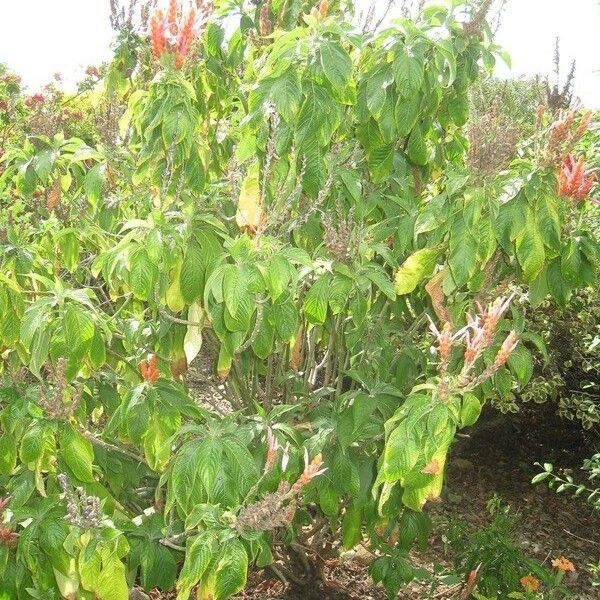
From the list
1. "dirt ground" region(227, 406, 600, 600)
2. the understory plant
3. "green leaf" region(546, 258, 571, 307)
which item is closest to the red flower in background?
the understory plant

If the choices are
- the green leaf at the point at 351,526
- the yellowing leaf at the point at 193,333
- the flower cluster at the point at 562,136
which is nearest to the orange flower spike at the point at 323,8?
the flower cluster at the point at 562,136

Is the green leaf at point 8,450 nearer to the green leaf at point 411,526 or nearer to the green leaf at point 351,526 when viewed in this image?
the green leaf at point 351,526

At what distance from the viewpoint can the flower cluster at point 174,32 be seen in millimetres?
2078

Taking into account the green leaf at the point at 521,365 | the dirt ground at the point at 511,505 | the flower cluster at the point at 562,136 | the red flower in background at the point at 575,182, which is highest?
the flower cluster at the point at 562,136

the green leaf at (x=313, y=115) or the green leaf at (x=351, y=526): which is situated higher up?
the green leaf at (x=313, y=115)

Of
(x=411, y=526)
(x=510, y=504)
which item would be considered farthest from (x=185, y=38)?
(x=510, y=504)

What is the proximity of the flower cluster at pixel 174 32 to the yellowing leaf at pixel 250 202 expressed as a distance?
41 cm

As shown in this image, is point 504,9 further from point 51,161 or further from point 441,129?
point 51,161

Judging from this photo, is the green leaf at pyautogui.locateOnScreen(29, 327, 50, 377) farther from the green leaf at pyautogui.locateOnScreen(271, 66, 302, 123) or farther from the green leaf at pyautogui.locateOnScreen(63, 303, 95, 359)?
the green leaf at pyautogui.locateOnScreen(271, 66, 302, 123)

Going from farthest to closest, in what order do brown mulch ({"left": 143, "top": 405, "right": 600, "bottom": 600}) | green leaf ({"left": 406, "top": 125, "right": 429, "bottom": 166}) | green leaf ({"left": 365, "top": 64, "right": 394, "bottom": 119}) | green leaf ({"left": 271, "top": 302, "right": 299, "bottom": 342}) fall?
brown mulch ({"left": 143, "top": 405, "right": 600, "bottom": 600}) → green leaf ({"left": 406, "top": 125, "right": 429, "bottom": 166}) → green leaf ({"left": 365, "top": 64, "right": 394, "bottom": 119}) → green leaf ({"left": 271, "top": 302, "right": 299, "bottom": 342})

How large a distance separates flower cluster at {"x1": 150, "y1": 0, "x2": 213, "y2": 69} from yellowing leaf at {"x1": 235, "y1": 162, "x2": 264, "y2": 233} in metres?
0.41

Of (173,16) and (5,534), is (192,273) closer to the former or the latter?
(173,16)

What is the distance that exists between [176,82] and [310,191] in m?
0.52

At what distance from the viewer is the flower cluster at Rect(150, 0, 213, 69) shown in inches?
81.8
